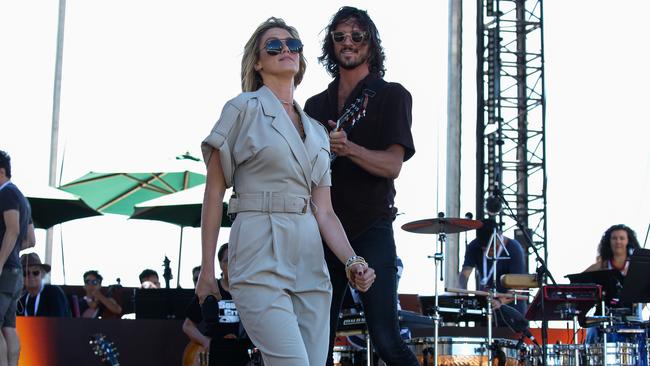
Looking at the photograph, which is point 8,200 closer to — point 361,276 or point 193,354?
point 193,354

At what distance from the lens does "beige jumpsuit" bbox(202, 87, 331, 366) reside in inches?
158

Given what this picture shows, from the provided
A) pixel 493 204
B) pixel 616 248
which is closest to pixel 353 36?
pixel 493 204

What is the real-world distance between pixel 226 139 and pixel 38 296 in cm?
866

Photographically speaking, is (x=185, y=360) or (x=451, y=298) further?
(x=185, y=360)

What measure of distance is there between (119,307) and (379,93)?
9.21 m

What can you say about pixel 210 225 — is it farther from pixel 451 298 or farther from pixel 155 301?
pixel 155 301

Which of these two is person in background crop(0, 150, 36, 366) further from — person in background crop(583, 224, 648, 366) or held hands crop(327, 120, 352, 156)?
person in background crop(583, 224, 648, 366)

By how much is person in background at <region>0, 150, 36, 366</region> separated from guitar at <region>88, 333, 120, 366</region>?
1.22 meters

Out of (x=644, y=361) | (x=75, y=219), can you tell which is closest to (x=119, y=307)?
(x=75, y=219)

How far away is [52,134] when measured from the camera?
17.1 m

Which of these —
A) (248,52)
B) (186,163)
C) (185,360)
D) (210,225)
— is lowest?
(185,360)

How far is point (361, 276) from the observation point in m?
4.32

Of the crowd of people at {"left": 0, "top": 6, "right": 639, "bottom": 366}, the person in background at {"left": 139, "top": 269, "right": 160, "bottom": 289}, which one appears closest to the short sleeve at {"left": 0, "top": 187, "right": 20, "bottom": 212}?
the crowd of people at {"left": 0, "top": 6, "right": 639, "bottom": 366}

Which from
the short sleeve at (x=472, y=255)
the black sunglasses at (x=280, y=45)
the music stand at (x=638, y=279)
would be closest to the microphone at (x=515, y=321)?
the short sleeve at (x=472, y=255)
